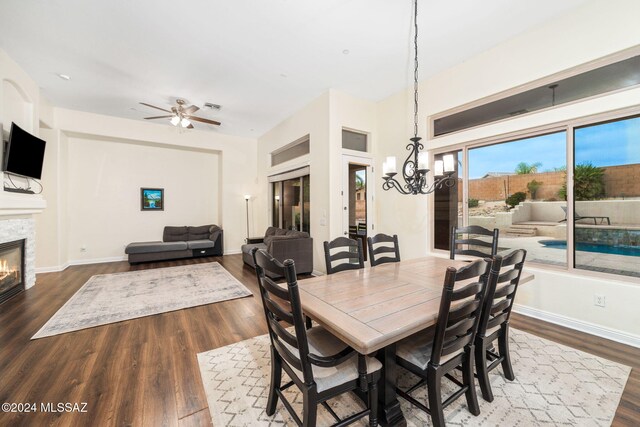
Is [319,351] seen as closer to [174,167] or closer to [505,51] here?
[505,51]

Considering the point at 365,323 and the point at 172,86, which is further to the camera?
the point at 172,86

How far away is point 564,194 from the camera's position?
116 inches

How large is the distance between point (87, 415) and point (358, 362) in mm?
1821

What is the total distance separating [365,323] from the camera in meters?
1.28

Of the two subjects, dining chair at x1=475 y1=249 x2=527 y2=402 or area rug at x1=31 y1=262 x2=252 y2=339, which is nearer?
dining chair at x1=475 y1=249 x2=527 y2=402

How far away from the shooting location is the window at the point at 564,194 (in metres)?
2.57

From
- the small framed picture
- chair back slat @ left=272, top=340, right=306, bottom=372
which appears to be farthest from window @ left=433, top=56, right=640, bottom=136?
the small framed picture

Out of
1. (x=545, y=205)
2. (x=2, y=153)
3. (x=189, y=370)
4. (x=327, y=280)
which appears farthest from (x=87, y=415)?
(x=545, y=205)

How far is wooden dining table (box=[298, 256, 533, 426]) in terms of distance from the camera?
4.00ft

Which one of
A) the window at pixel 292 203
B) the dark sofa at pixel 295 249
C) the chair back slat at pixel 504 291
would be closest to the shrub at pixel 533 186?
the chair back slat at pixel 504 291

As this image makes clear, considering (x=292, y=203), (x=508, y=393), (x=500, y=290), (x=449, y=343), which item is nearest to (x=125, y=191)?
(x=292, y=203)

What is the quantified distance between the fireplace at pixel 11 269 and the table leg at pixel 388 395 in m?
5.15

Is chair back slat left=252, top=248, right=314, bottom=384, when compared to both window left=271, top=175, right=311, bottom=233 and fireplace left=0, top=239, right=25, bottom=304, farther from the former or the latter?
fireplace left=0, top=239, right=25, bottom=304

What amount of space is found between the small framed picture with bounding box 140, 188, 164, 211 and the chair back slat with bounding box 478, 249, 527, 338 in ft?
24.9
